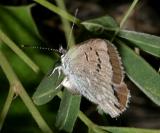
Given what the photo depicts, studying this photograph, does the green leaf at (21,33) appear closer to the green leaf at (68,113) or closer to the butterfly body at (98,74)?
the butterfly body at (98,74)

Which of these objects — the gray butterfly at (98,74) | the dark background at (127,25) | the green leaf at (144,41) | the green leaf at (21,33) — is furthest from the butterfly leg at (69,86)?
the dark background at (127,25)

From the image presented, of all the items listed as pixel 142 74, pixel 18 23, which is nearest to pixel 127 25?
pixel 18 23

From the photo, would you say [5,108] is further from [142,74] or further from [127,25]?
[127,25]

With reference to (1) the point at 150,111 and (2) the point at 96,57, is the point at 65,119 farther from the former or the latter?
(1) the point at 150,111

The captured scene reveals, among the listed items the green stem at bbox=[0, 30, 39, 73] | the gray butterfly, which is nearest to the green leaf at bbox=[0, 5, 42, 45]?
the green stem at bbox=[0, 30, 39, 73]

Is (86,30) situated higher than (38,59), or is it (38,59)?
(86,30)

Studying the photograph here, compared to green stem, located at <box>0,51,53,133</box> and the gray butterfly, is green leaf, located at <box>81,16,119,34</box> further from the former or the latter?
green stem, located at <box>0,51,53,133</box>

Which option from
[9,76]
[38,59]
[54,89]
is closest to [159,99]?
[54,89]
